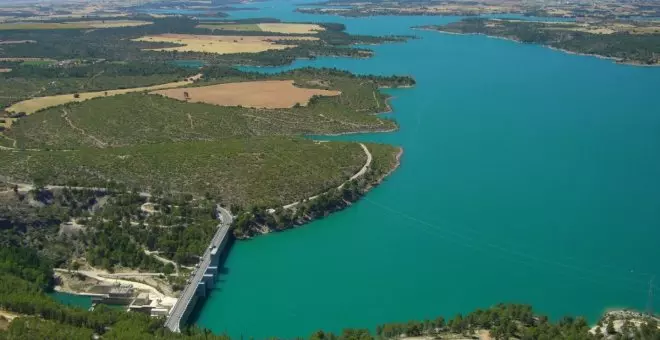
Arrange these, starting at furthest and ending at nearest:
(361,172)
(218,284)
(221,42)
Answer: (221,42), (361,172), (218,284)

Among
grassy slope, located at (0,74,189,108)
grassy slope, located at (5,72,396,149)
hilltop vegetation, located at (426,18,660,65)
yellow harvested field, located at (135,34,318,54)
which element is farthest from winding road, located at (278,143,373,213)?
hilltop vegetation, located at (426,18,660,65)

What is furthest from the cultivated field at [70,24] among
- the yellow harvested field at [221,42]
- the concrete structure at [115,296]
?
the concrete structure at [115,296]

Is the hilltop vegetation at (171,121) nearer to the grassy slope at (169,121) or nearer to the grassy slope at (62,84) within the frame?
the grassy slope at (169,121)

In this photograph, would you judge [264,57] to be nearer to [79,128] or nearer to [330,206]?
Result: [79,128]

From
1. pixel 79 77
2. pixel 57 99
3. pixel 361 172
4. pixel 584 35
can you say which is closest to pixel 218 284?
pixel 361 172

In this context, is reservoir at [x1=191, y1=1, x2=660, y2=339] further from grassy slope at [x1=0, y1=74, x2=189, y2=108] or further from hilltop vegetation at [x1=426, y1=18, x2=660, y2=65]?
hilltop vegetation at [x1=426, y1=18, x2=660, y2=65]

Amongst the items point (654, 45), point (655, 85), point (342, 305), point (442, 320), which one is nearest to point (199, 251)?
point (342, 305)

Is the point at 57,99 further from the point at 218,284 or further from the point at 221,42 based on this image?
the point at 221,42
